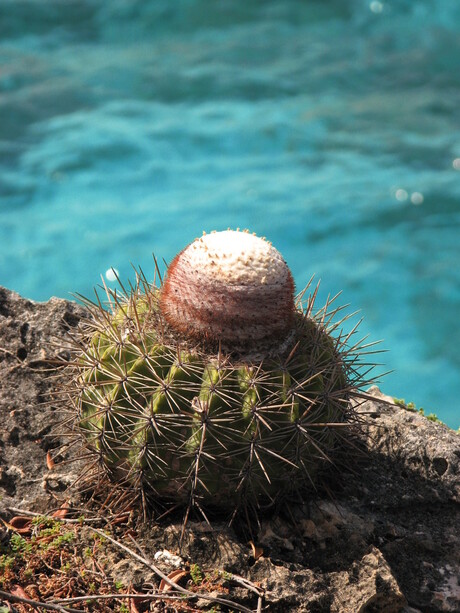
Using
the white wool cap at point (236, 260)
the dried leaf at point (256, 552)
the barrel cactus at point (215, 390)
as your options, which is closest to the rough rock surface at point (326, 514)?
the dried leaf at point (256, 552)

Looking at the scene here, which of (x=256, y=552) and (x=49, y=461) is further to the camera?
(x=49, y=461)

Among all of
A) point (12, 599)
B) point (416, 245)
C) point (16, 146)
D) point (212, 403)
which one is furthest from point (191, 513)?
point (16, 146)

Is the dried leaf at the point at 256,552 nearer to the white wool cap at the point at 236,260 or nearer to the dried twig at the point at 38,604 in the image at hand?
the dried twig at the point at 38,604

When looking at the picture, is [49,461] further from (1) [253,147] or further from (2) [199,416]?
(1) [253,147]

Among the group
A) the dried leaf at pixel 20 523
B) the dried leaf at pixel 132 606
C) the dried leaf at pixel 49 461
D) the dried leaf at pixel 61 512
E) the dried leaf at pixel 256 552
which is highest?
the dried leaf at pixel 49 461

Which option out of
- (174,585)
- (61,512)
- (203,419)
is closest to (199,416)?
(203,419)
